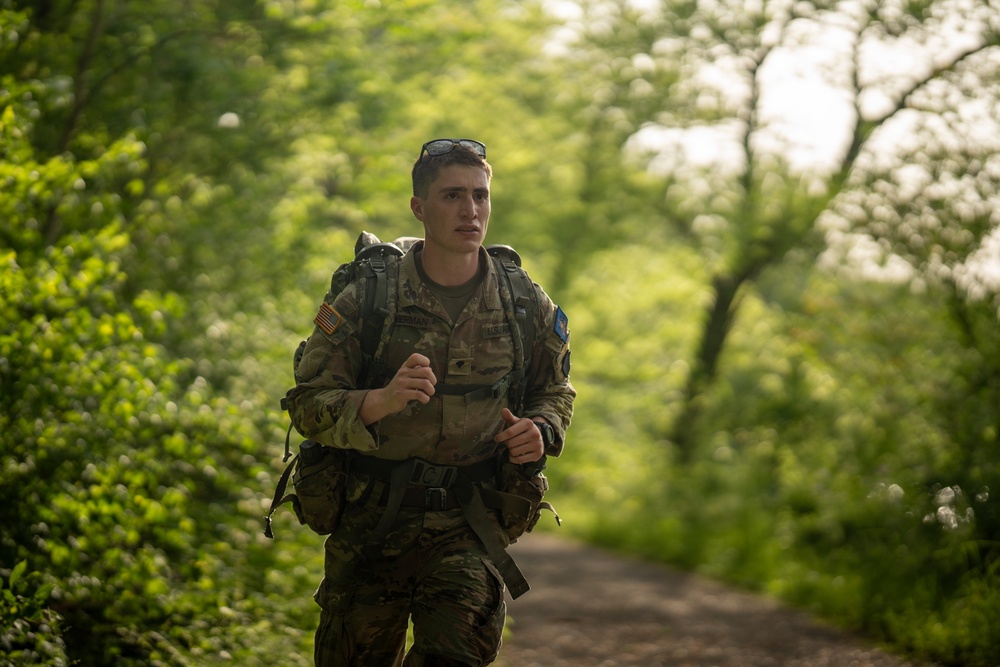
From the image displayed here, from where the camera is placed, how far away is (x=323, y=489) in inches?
139

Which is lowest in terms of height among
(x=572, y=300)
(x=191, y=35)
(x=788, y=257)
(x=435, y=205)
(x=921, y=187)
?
(x=435, y=205)

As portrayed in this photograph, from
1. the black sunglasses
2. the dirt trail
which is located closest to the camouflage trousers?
the black sunglasses

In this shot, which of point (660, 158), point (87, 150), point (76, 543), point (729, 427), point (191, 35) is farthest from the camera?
point (660, 158)

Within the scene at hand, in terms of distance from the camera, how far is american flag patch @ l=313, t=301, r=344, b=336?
341 centimetres

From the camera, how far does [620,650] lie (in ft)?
25.4

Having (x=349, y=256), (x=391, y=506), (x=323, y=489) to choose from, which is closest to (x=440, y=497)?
(x=391, y=506)

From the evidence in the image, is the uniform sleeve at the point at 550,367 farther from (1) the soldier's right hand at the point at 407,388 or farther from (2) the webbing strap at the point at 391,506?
(1) the soldier's right hand at the point at 407,388

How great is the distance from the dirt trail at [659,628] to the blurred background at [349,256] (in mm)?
370

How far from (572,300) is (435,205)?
17.5 m

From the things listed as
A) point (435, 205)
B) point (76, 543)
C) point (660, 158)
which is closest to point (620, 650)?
point (76, 543)

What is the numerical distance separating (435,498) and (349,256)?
4811 millimetres

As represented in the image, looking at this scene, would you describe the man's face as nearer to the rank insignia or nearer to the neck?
the neck

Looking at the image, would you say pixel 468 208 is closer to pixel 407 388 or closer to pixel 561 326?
pixel 561 326

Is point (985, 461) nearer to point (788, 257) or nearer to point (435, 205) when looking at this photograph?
point (435, 205)
